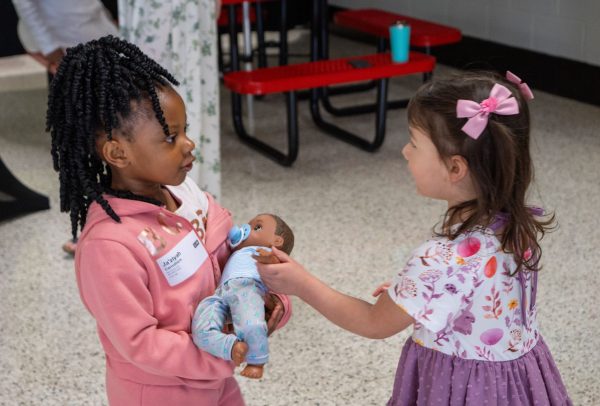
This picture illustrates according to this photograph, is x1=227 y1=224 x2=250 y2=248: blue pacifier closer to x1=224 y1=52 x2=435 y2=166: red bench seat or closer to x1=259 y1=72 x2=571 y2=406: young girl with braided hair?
x1=259 y1=72 x2=571 y2=406: young girl with braided hair

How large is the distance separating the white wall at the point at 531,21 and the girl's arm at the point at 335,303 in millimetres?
3391

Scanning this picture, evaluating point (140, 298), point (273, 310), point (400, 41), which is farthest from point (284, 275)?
point (400, 41)

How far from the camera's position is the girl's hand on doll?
4.25 ft

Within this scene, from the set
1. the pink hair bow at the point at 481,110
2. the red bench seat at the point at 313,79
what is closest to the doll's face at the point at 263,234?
the pink hair bow at the point at 481,110

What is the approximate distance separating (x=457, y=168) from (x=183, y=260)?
0.44 m

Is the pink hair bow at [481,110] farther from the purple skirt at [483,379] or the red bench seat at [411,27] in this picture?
the red bench seat at [411,27]

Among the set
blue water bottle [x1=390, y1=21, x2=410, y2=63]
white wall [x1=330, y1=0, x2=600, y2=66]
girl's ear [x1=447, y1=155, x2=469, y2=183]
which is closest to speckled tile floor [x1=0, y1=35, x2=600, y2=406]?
white wall [x1=330, y1=0, x2=600, y2=66]

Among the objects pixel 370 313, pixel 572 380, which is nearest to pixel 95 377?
pixel 370 313

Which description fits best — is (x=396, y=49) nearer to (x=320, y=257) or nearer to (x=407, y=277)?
(x=320, y=257)

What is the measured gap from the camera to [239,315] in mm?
1224

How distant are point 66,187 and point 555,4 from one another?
375 cm

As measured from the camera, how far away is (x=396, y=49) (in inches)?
143

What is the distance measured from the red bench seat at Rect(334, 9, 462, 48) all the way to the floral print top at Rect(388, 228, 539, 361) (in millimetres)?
2805

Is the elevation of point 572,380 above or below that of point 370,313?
below
